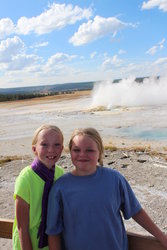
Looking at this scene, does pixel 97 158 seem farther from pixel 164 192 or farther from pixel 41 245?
pixel 164 192

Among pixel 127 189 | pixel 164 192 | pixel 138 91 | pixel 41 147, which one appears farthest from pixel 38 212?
pixel 138 91

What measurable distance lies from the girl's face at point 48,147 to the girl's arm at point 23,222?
0.30 metres

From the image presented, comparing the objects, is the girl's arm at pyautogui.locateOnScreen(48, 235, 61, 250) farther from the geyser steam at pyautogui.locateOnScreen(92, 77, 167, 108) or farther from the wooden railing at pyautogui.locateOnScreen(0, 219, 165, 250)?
the geyser steam at pyautogui.locateOnScreen(92, 77, 167, 108)

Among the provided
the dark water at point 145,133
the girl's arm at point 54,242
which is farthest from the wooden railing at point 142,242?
the dark water at point 145,133

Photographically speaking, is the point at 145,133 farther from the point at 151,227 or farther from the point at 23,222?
the point at 23,222

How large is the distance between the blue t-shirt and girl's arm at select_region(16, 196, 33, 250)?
149 millimetres

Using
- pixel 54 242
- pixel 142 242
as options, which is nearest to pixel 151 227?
pixel 142 242

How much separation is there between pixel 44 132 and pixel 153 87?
39.2 metres

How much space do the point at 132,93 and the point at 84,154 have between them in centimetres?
3630

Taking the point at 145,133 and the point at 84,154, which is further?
the point at 145,133

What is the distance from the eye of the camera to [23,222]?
1929mm

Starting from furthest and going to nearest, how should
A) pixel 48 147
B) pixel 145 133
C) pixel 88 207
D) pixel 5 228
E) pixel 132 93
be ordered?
pixel 132 93 → pixel 145 133 → pixel 5 228 → pixel 48 147 → pixel 88 207

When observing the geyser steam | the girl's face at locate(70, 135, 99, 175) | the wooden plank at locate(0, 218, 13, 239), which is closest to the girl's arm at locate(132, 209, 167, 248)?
the girl's face at locate(70, 135, 99, 175)

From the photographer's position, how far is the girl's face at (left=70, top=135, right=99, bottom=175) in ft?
6.43
